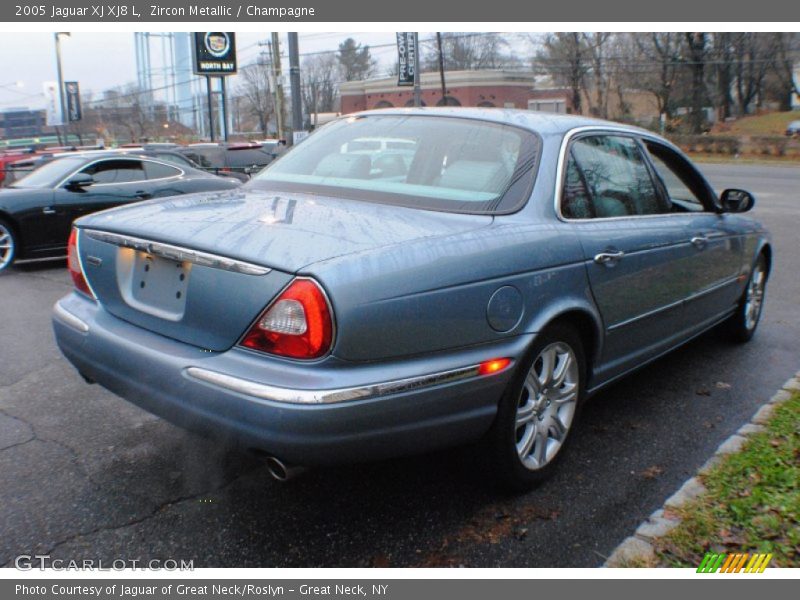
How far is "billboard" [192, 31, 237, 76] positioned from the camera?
29453mm

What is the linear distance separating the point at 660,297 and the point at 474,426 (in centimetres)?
174

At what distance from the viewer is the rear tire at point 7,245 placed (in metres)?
9.20

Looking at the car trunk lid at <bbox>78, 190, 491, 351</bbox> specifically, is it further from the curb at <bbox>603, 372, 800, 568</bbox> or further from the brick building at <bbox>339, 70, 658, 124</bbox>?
the brick building at <bbox>339, 70, 658, 124</bbox>

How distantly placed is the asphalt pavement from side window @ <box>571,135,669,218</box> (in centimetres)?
120

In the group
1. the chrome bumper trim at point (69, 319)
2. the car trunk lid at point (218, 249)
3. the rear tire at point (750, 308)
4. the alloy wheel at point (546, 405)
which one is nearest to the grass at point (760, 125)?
the rear tire at point (750, 308)

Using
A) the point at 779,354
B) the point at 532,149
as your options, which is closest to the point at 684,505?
the point at 532,149

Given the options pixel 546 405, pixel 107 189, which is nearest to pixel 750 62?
pixel 107 189

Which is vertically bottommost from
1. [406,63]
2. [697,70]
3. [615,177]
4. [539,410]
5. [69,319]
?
[539,410]

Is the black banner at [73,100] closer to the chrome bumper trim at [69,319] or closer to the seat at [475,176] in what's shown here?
the chrome bumper trim at [69,319]

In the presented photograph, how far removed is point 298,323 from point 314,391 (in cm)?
24

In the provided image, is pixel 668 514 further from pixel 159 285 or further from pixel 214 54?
pixel 214 54

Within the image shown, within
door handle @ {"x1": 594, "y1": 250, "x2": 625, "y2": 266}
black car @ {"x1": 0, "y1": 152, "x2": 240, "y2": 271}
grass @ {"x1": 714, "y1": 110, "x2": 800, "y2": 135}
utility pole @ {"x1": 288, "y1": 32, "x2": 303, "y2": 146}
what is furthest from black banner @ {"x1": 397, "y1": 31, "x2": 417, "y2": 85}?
grass @ {"x1": 714, "y1": 110, "x2": 800, "y2": 135}

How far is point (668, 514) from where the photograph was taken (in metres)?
3.01

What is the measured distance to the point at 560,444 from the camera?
3.47m
